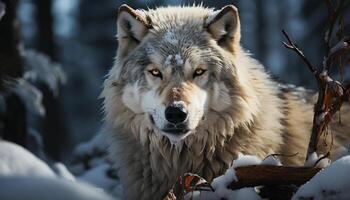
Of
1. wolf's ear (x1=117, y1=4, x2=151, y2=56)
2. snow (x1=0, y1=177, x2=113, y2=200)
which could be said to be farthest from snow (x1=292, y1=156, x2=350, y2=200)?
wolf's ear (x1=117, y1=4, x2=151, y2=56)

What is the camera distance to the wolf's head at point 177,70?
4962 millimetres

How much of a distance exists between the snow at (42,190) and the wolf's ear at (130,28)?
10.3ft

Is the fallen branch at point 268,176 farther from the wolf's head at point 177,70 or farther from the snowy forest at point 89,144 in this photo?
the wolf's head at point 177,70

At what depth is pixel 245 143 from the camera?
205 inches

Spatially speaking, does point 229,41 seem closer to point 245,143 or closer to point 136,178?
point 245,143

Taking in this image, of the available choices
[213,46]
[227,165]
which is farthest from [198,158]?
[213,46]

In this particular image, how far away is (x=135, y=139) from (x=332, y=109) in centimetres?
194

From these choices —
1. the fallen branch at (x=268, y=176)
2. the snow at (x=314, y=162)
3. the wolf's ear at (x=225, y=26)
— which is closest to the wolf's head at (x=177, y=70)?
the wolf's ear at (x=225, y=26)

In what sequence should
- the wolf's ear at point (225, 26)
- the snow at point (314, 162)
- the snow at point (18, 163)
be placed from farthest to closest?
the wolf's ear at point (225, 26) → the snow at point (314, 162) → the snow at point (18, 163)

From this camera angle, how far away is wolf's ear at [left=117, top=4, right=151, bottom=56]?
5426 millimetres

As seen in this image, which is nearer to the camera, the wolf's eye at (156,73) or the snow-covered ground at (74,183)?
the snow-covered ground at (74,183)

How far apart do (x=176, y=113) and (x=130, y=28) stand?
122cm

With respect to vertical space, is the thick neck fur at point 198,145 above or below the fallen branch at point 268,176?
below

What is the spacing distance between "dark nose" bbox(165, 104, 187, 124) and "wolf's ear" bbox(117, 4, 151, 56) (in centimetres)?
108
